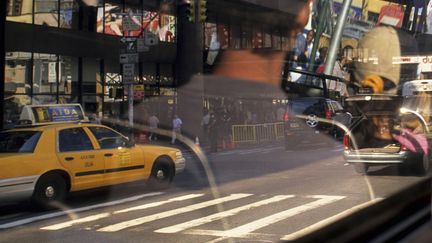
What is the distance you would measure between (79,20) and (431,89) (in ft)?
46.4

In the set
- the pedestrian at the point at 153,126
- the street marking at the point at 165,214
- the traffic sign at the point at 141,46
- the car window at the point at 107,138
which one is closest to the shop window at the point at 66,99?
the pedestrian at the point at 153,126

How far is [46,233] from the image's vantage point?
6.94 metres

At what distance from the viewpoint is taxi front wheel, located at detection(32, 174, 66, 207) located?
8656 mm

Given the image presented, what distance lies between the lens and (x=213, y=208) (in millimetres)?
8297

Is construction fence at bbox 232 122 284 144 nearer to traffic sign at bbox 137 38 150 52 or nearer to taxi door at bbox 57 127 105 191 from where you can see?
traffic sign at bbox 137 38 150 52

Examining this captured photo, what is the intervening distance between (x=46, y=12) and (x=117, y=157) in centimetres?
1342

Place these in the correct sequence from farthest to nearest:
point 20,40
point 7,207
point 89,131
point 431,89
→ point 20,40 → point 431,89 → point 89,131 → point 7,207

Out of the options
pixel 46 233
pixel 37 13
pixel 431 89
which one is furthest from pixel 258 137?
pixel 46 233

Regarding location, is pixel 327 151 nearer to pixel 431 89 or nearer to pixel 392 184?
pixel 431 89

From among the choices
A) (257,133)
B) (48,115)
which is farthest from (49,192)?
(257,133)

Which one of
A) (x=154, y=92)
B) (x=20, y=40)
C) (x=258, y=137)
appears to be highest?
(x=20, y=40)

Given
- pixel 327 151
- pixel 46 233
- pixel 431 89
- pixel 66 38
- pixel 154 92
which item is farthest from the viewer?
pixel 154 92

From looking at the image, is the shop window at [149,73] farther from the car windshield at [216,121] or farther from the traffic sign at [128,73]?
the traffic sign at [128,73]

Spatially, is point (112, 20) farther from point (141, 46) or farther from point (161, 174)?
point (161, 174)
